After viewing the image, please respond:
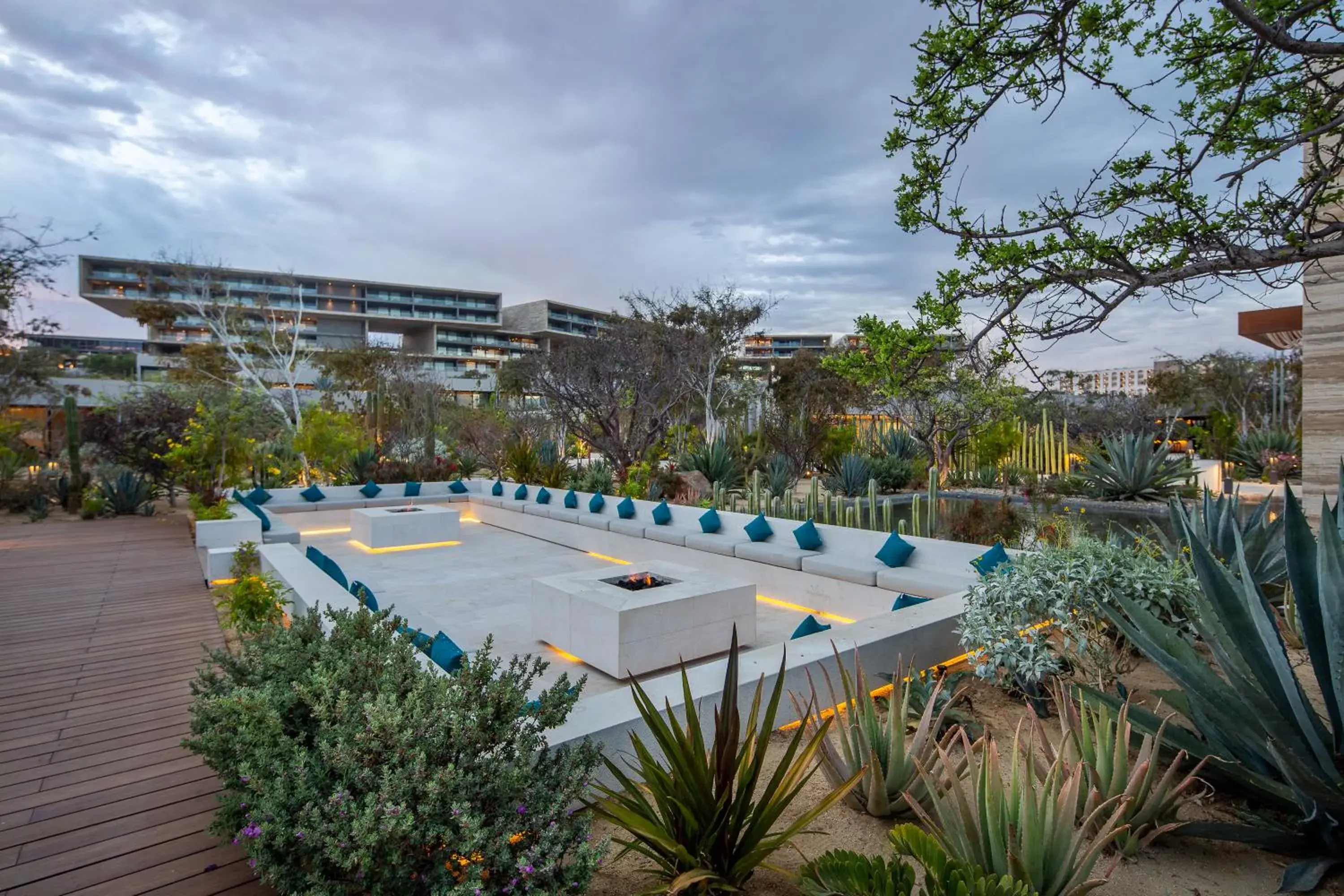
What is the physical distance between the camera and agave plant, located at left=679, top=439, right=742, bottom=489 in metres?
11.5

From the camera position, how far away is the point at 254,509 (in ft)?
30.2

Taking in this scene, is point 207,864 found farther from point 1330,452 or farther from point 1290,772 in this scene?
point 1330,452

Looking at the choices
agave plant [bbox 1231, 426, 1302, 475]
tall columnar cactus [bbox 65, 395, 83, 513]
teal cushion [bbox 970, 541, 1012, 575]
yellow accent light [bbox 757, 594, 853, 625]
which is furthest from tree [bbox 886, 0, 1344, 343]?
agave plant [bbox 1231, 426, 1302, 475]

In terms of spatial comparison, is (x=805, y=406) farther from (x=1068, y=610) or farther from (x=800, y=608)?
(x=1068, y=610)

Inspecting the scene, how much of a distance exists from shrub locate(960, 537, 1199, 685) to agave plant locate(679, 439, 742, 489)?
26.7 feet

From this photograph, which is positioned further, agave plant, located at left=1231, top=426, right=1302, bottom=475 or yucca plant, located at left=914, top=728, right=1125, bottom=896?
agave plant, located at left=1231, top=426, right=1302, bottom=475

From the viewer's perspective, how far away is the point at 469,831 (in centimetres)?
146

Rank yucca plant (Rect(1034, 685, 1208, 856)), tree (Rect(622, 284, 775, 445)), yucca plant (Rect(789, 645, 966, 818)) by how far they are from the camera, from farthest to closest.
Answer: tree (Rect(622, 284, 775, 445)), yucca plant (Rect(789, 645, 966, 818)), yucca plant (Rect(1034, 685, 1208, 856))

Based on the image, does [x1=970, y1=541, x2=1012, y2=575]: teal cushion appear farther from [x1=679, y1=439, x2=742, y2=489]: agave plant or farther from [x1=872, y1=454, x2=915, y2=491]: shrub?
[x1=872, y1=454, x2=915, y2=491]: shrub

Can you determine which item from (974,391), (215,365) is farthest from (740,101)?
(215,365)

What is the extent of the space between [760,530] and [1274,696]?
534cm

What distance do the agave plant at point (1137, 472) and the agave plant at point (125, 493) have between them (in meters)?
16.8

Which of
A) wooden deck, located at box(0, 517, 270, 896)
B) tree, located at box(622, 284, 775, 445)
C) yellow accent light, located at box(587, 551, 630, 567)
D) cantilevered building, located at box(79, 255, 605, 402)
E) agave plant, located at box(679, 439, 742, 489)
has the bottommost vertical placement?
yellow accent light, located at box(587, 551, 630, 567)

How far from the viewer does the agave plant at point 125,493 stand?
38.2 ft
